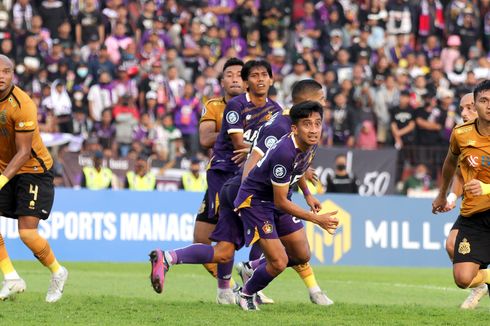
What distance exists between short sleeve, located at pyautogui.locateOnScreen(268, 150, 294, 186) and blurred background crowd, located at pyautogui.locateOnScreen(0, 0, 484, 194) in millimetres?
12956

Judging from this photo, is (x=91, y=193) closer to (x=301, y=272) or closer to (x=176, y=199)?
(x=176, y=199)

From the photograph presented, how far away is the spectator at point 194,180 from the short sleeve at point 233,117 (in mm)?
10436

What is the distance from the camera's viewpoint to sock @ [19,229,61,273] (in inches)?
472

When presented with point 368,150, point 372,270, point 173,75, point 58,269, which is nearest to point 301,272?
point 58,269

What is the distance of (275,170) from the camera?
10.6 metres

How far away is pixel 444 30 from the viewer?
31.4m

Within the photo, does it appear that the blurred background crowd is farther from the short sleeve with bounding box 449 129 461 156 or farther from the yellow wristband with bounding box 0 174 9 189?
the short sleeve with bounding box 449 129 461 156

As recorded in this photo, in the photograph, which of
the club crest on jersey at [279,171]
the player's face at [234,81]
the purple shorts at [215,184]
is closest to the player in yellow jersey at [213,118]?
the player's face at [234,81]

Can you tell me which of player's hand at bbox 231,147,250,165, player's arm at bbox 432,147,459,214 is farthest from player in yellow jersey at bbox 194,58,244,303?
player's arm at bbox 432,147,459,214

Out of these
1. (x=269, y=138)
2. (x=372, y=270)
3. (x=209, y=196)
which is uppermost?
(x=269, y=138)

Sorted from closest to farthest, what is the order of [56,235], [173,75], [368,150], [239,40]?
[56,235], [368,150], [173,75], [239,40]

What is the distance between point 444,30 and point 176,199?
1274 centimetres

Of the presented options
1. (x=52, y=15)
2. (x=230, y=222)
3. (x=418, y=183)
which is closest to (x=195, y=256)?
(x=230, y=222)

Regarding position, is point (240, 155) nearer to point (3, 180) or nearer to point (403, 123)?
point (3, 180)
